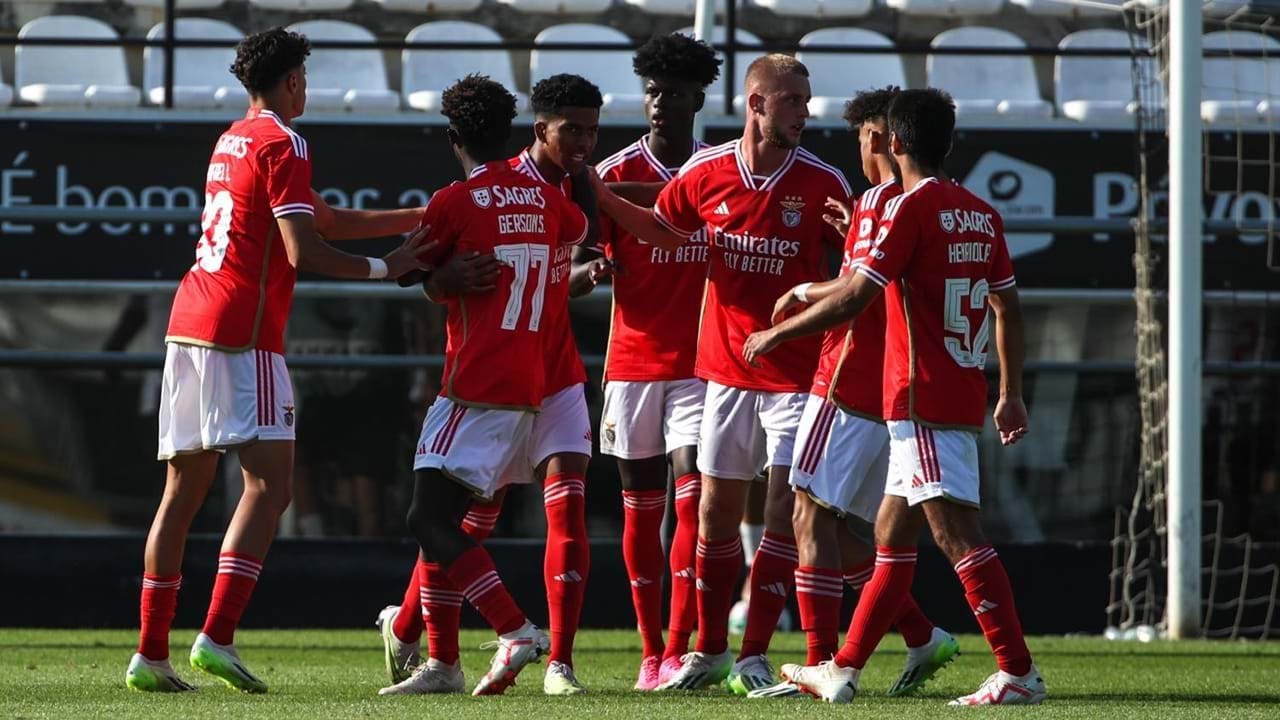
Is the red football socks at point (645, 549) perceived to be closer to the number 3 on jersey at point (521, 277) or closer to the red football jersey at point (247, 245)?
the number 3 on jersey at point (521, 277)

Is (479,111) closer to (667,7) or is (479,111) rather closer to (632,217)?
(632,217)

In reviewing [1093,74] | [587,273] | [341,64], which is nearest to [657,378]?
[587,273]

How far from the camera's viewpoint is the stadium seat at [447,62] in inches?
456

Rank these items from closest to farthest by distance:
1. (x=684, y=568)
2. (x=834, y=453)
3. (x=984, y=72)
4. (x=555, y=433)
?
(x=834, y=453) → (x=555, y=433) → (x=684, y=568) → (x=984, y=72)

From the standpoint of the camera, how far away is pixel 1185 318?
8914 mm

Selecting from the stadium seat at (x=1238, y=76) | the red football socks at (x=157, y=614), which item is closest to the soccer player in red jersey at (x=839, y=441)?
the red football socks at (x=157, y=614)

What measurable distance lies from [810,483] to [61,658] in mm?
3385

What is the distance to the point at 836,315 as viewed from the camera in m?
5.25

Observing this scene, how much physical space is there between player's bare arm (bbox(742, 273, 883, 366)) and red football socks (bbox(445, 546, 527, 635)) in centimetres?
97

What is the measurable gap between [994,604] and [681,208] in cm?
167

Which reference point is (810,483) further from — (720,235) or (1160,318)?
(1160,318)

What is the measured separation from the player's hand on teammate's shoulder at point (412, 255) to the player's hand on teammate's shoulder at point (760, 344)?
0.96 metres

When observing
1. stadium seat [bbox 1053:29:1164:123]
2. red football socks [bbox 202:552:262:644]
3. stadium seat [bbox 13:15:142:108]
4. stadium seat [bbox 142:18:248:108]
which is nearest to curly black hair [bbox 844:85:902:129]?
red football socks [bbox 202:552:262:644]

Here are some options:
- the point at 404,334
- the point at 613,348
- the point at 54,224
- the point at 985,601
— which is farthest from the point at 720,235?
the point at 54,224
